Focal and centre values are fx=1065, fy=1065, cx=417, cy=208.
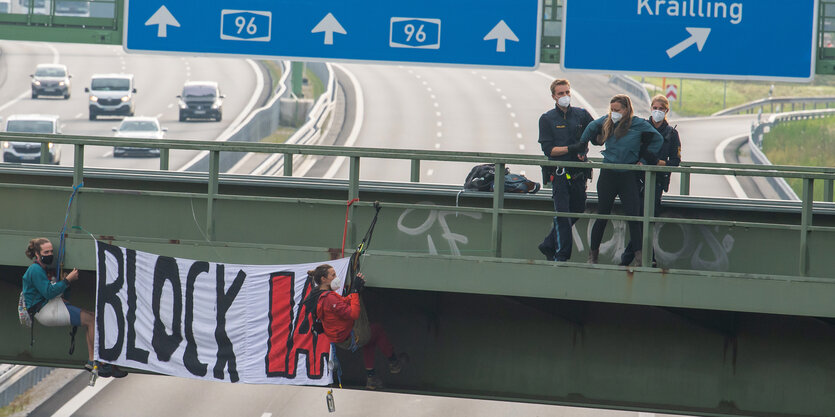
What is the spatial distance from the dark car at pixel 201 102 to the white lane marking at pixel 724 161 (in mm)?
26470

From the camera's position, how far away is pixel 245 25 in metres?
14.4

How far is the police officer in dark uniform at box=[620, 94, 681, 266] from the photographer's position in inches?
404

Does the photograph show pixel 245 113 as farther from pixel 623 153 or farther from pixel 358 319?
pixel 623 153

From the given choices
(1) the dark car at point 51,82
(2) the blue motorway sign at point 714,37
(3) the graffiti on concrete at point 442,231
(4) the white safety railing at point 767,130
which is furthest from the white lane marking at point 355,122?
(3) the graffiti on concrete at point 442,231

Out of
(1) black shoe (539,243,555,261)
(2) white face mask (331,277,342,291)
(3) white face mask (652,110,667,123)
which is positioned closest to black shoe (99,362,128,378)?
(2) white face mask (331,277,342,291)

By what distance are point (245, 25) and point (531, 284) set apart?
6.42 metres

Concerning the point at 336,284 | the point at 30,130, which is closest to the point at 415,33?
the point at 336,284

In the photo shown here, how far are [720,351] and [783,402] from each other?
767mm

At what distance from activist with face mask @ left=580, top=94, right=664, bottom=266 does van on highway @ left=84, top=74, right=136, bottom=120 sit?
166ft

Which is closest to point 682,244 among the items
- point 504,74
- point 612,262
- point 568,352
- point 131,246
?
point 612,262

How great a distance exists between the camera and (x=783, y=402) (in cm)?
1024

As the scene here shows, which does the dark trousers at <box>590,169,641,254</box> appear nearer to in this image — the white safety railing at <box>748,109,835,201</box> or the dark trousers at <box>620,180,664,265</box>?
the dark trousers at <box>620,180,664,265</box>

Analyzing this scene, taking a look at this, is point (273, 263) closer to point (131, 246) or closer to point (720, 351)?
point (131, 246)

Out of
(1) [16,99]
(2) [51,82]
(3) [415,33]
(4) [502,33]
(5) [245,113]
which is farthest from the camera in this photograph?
(1) [16,99]
